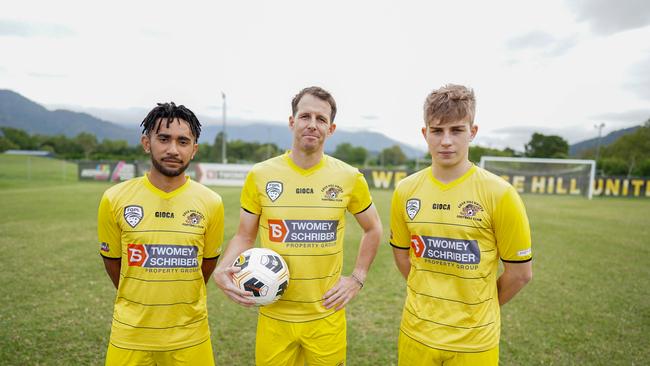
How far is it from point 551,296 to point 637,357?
6.50ft

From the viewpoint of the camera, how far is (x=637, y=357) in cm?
423

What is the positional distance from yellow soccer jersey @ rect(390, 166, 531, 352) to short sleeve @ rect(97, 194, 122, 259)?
2.11 m

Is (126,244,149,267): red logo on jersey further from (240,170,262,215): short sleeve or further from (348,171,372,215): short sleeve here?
(348,171,372,215): short sleeve

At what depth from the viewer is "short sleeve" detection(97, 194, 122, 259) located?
2.52 metres

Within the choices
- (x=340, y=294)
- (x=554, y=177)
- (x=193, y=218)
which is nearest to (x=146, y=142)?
(x=193, y=218)

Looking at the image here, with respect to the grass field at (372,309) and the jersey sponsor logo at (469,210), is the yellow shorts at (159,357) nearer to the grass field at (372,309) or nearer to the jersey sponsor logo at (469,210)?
the grass field at (372,309)

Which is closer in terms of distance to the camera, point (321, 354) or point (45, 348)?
point (321, 354)

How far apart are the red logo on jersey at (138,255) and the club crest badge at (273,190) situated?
0.92 m

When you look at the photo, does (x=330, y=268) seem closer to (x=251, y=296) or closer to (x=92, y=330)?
(x=251, y=296)

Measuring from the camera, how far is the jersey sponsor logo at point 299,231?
261 cm

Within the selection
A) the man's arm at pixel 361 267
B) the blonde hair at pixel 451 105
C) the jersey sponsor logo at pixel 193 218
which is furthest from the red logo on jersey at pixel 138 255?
the blonde hair at pixel 451 105

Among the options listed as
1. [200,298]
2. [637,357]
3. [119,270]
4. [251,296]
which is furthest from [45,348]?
[637,357]

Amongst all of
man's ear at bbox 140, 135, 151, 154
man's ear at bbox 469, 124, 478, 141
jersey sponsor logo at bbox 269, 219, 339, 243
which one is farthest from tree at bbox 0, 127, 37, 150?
man's ear at bbox 469, 124, 478, 141

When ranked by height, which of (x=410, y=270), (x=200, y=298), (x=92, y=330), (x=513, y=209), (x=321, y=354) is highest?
(x=513, y=209)
